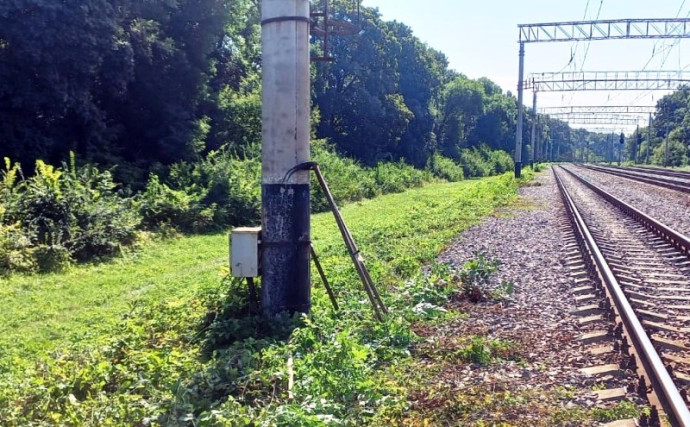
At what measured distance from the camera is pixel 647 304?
6945 mm

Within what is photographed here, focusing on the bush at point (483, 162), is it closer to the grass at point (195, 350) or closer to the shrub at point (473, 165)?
the shrub at point (473, 165)

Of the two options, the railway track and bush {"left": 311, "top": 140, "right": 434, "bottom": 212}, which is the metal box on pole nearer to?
the railway track

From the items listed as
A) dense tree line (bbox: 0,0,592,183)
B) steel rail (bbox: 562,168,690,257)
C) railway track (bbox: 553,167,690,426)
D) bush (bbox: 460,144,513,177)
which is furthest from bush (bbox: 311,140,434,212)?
bush (bbox: 460,144,513,177)

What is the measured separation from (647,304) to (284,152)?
183 inches

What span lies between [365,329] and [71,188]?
28.8 feet

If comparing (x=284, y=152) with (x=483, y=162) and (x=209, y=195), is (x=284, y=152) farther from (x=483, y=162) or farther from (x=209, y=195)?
(x=483, y=162)

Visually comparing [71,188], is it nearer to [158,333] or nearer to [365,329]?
[158,333]

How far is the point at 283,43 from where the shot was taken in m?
6.10

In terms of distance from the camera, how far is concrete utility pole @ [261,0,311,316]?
611 cm

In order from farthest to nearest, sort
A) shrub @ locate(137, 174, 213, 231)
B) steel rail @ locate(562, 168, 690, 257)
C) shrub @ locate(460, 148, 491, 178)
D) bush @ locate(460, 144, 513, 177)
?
bush @ locate(460, 144, 513, 177) < shrub @ locate(460, 148, 491, 178) < shrub @ locate(137, 174, 213, 231) < steel rail @ locate(562, 168, 690, 257)

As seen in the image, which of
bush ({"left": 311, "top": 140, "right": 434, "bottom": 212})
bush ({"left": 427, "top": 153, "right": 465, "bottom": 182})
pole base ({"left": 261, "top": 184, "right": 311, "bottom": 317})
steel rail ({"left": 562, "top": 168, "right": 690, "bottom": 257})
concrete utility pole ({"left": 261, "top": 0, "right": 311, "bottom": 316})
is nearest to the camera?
concrete utility pole ({"left": 261, "top": 0, "right": 311, "bottom": 316})

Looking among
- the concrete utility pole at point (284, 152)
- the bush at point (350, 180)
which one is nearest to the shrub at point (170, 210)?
the bush at point (350, 180)

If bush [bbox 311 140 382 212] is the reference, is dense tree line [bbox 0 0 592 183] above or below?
above

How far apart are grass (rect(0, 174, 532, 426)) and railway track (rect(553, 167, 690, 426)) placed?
1851 mm
